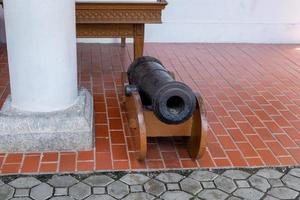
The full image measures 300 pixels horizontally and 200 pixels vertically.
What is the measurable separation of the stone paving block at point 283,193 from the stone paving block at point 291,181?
5 cm

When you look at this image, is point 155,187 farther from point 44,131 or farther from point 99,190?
point 44,131

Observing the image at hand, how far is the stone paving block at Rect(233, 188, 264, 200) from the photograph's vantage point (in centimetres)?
279

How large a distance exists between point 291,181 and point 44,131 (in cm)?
176

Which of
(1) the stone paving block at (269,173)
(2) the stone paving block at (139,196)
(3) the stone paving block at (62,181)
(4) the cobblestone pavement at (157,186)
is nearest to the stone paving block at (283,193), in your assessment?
(4) the cobblestone pavement at (157,186)

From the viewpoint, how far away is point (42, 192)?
2.73 m

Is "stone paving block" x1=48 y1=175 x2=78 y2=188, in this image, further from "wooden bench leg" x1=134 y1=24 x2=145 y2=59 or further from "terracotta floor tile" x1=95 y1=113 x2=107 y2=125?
"wooden bench leg" x1=134 y1=24 x2=145 y2=59

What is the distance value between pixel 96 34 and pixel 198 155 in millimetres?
2034

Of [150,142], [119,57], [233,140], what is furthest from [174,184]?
[119,57]

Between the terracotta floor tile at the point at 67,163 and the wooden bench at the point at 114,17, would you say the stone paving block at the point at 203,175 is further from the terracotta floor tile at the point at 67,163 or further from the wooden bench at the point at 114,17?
the wooden bench at the point at 114,17

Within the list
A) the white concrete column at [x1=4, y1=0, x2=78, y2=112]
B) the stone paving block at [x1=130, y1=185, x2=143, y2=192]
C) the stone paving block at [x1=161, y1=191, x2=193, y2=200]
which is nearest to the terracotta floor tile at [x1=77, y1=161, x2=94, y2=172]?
the stone paving block at [x1=130, y1=185, x2=143, y2=192]

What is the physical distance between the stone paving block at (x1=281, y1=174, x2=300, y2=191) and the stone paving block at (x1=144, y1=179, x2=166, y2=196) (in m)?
0.84

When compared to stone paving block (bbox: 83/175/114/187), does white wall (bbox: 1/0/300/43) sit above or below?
above

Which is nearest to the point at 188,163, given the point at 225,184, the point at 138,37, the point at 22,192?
the point at 225,184

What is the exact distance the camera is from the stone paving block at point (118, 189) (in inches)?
108
